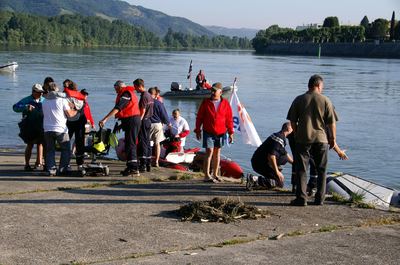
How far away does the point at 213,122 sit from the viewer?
966cm

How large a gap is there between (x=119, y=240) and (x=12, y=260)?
1.09 metres

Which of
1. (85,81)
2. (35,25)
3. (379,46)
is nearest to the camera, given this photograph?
(85,81)

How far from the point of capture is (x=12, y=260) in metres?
5.52

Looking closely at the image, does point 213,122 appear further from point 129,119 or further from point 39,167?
point 39,167

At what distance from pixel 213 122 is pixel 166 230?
3.32m

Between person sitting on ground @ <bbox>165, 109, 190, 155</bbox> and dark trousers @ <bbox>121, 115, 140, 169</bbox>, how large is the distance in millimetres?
3158

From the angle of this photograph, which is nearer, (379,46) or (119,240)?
(119,240)

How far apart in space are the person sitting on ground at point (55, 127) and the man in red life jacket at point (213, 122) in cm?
207

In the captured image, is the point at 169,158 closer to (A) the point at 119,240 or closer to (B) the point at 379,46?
(A) the point at 119,240

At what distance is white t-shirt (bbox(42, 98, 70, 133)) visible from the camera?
9.68 meters

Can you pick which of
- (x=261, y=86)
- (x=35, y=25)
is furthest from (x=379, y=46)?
(x=261, y=86)

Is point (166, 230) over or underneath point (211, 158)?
underneath

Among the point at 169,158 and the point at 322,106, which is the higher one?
the point at 322,106

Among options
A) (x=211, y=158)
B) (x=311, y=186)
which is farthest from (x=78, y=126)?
(x=311, y=186)
